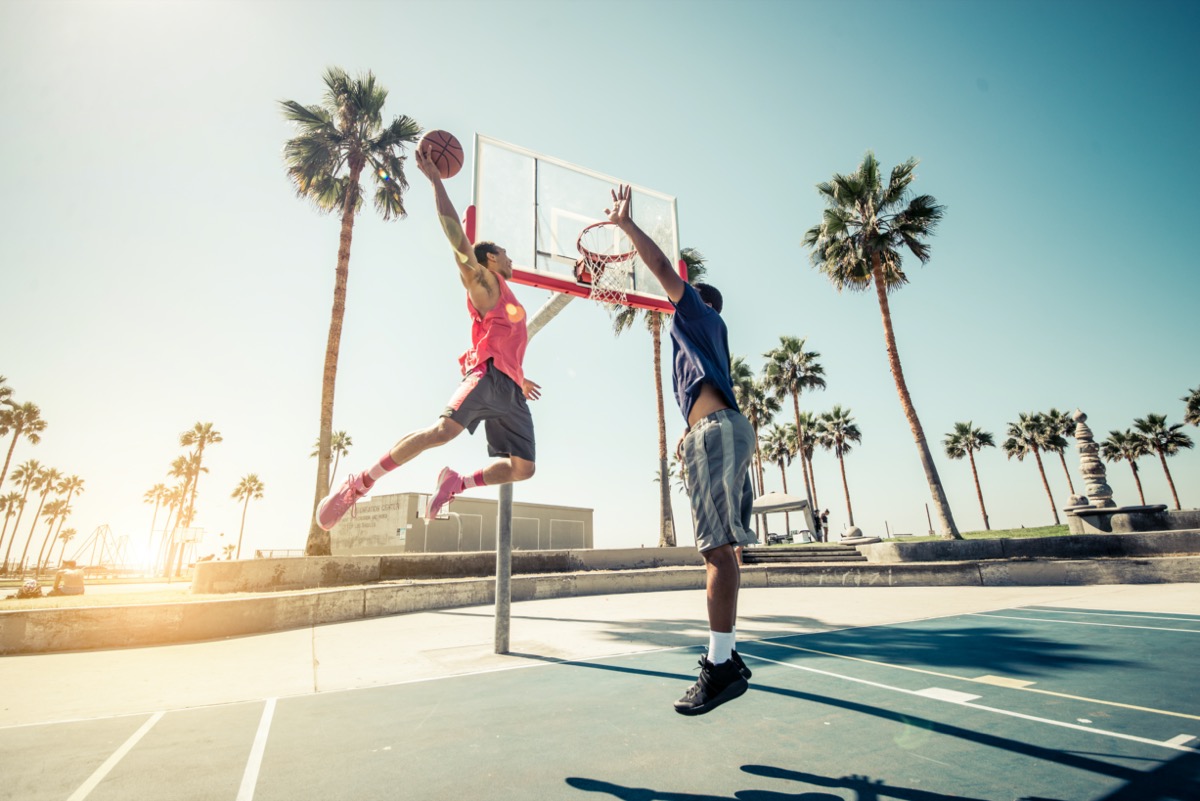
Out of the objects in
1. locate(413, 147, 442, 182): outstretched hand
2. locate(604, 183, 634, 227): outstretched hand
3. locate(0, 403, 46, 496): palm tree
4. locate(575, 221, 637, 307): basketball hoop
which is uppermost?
locate(0, 403, 46, 496): palm tree

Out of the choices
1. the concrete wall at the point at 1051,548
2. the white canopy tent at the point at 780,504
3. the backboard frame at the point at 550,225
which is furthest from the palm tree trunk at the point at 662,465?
the backboard frame at the point at 550,225

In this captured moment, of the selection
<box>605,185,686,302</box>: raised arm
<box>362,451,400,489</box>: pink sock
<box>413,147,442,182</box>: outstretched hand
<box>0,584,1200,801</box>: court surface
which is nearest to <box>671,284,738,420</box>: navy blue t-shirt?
<box>605,185,686,302</box>: raised arm

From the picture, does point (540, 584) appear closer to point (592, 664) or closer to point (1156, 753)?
point (592, 664)

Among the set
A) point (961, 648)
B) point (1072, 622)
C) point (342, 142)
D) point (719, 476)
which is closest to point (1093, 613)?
point (1072, 622)

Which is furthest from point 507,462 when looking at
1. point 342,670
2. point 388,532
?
point 388,532

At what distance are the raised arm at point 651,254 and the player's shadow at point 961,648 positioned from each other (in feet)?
14.1

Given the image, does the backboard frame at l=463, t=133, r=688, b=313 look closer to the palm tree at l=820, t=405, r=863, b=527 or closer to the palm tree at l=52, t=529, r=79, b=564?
the palm tree at l=820, t=405, r=863, b=527

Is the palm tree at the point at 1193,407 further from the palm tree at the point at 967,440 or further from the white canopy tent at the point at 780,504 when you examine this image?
the white canopy tent at the point at 780,504

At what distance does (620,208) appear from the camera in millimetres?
3252

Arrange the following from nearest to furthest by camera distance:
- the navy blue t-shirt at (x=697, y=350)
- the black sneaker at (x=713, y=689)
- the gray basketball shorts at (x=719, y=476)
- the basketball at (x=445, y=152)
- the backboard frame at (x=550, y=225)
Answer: the black sneaker at (x=713, y=689), the gray basketball shorts at (x=719, y=476), the navy blue t-shirt at (x=697, y=350), the basketball at (x=445, y=152), the backboard frame at (x=550, y=225)

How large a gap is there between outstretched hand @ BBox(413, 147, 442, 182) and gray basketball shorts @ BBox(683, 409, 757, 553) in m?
2.77

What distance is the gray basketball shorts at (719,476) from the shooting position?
285cm

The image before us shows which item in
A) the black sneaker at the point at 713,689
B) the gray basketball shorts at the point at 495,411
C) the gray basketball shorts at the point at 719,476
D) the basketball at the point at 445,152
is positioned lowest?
the black sneaker at the point at 713,689

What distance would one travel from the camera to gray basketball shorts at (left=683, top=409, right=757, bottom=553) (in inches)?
112
